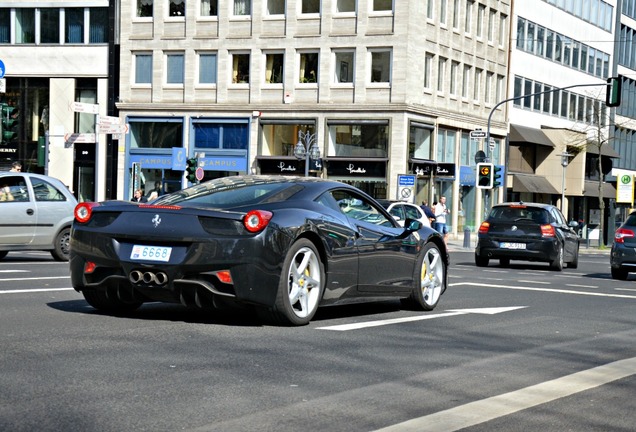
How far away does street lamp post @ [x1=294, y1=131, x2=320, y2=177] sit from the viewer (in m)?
50.1

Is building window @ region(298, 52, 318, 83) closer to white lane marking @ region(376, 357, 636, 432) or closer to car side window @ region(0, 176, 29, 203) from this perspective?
car side window @ region(0, 176, 29, 203)

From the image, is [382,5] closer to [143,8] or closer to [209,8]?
[209,8]

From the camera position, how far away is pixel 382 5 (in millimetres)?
52312

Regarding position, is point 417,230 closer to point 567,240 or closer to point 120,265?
point 120,265

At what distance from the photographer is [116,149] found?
55844 millimetres

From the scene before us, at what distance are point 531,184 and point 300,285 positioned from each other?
57.1 meters

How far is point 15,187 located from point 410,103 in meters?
32.7

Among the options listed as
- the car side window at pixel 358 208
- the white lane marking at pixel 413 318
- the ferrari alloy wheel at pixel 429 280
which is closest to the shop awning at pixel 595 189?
the white lane marking at pixel 413 318

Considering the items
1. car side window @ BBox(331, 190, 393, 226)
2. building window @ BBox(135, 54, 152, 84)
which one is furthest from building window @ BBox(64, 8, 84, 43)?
car side window @ BBox(331, 190, 393, 226)

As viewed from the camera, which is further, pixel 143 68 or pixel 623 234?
pixel 143 68

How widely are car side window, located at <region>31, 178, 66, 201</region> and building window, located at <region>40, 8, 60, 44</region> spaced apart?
36.6m

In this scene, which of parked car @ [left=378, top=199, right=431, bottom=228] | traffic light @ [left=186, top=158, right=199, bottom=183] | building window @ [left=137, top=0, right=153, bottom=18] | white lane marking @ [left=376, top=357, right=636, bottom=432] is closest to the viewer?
white lane marking @ [left=376, top=357, right=636, bottom=432]

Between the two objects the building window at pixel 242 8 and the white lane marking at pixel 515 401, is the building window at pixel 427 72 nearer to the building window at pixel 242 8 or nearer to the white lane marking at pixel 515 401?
the building window at pixel 242 8

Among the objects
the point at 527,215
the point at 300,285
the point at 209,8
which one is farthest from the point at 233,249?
the point at 209,8
